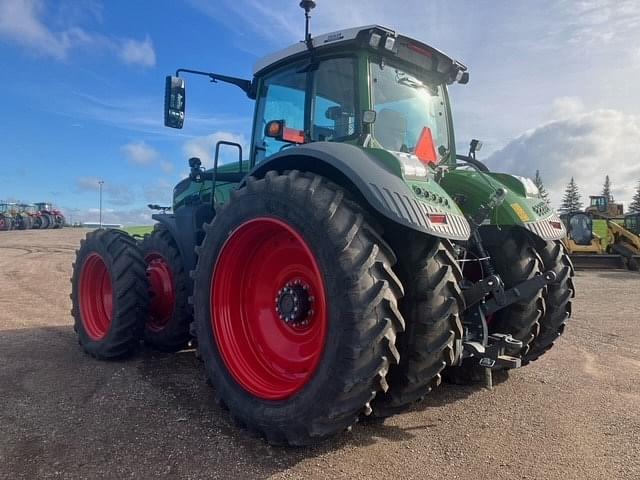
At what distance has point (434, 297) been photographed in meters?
2.72

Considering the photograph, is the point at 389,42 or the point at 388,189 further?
the point at 389,42

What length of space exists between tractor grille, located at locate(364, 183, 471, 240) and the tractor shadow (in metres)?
1.29

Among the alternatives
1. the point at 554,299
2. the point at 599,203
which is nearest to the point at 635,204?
the point at 599,203

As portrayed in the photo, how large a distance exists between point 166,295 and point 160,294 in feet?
0.27

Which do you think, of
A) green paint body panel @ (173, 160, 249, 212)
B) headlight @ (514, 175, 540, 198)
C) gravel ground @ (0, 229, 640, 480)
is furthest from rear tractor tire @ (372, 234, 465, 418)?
green paint body panel @ (173, 160, 249, 212)

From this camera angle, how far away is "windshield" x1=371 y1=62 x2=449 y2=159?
12.4 ft

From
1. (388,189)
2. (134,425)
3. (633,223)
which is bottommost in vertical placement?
(134,425)

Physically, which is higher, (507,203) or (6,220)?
(507,203)

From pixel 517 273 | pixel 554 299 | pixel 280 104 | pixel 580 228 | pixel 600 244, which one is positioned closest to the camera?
pixel 517 273

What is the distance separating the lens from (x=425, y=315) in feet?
8.93

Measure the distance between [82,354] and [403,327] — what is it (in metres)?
3.62

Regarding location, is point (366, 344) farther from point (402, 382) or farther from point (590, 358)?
point (590, 358)

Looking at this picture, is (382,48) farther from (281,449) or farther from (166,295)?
(166,295)

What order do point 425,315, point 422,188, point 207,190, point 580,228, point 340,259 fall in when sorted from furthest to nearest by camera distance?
1. point 580,228
2. point 207,190
3. point 422,188
4. point 425,315
5. point 340,259
